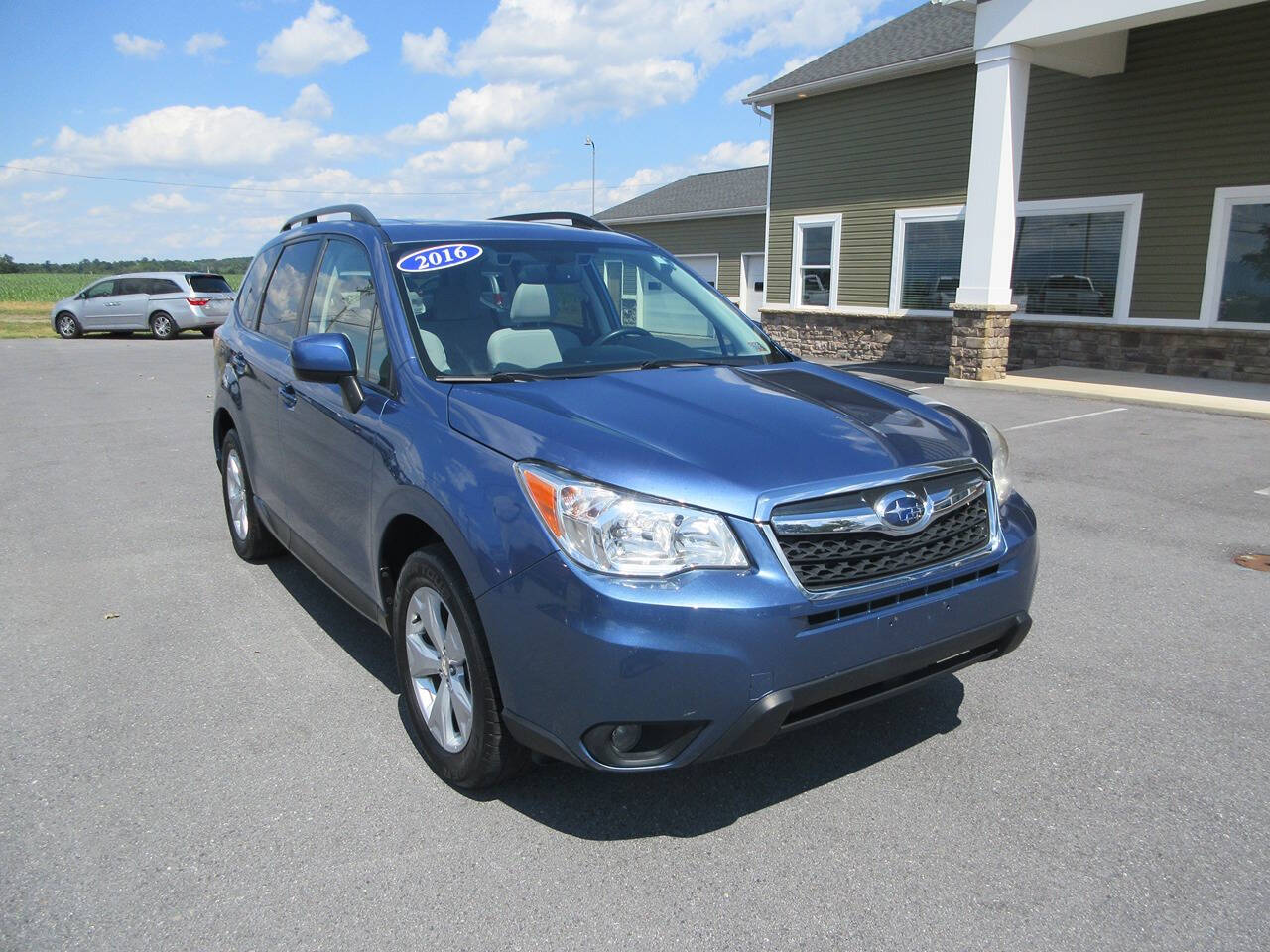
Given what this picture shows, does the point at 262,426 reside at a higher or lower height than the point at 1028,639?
higher

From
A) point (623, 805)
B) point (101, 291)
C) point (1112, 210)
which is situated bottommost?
point (623, 805)

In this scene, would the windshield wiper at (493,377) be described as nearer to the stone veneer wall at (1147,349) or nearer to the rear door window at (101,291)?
the stone veneer wall at (1147,349)

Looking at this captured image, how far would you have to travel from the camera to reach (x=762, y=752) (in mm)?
3266

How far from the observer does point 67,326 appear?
Result: 26.7 meters

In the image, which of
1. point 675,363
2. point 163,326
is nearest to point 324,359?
point 675,363

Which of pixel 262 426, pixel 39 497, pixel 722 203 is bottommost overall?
pixel 39 497

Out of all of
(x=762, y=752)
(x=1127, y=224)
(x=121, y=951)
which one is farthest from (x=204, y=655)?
(x=1127, y=224)

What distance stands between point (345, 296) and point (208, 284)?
82.3 feet

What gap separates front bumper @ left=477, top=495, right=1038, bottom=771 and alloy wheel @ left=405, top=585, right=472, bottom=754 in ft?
1.04

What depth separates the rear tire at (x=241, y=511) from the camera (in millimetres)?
5141

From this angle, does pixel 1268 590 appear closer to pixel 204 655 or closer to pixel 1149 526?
pixel 1149 526

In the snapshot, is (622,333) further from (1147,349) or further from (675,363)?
(1147,349)

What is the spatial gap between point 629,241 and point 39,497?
Answer: 5.45 m

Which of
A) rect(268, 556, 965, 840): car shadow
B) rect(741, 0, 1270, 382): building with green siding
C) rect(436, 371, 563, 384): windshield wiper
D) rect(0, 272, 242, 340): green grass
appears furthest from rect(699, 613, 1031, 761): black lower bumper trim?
rect(0, 272, 242, 340): green grass
